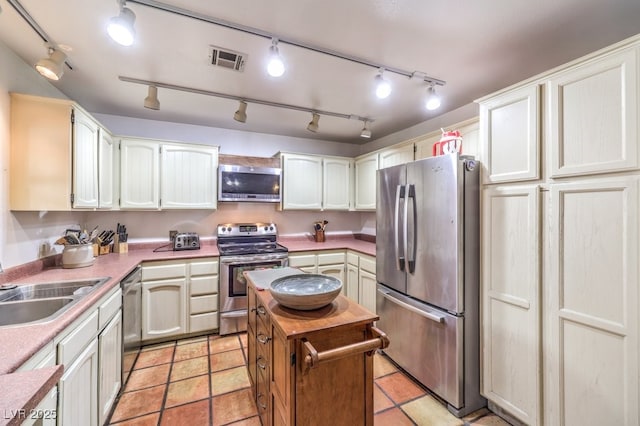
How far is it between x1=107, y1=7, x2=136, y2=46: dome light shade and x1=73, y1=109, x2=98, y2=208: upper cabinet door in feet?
3.34

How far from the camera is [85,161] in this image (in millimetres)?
2074

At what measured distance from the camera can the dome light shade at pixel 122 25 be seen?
48.3 inches

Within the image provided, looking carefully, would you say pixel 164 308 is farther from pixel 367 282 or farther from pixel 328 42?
pixel 328 42

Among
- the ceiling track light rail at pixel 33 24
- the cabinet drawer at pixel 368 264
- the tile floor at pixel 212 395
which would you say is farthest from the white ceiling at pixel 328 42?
the tile floor at pixel 212 395

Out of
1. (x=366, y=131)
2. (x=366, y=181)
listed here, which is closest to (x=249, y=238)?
(x=366, y=181)

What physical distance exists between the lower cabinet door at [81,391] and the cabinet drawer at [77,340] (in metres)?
0.04

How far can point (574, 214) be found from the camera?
1337 mm

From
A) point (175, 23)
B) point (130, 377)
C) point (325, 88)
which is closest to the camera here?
point (175, 23)

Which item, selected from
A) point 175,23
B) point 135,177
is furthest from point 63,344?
point 135,177

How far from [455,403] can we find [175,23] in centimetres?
297

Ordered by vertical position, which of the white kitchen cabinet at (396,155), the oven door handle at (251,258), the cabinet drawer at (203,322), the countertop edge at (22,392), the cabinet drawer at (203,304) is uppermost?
the white kitchen cabinet at (396,155)

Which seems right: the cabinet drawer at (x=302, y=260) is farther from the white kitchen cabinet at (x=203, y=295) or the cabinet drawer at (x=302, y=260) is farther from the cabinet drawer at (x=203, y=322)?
the cabinet drawer at (x=203, y=322)

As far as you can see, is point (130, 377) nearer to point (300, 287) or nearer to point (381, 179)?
point (300, 287)

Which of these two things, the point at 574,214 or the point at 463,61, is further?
the point at 463,61
